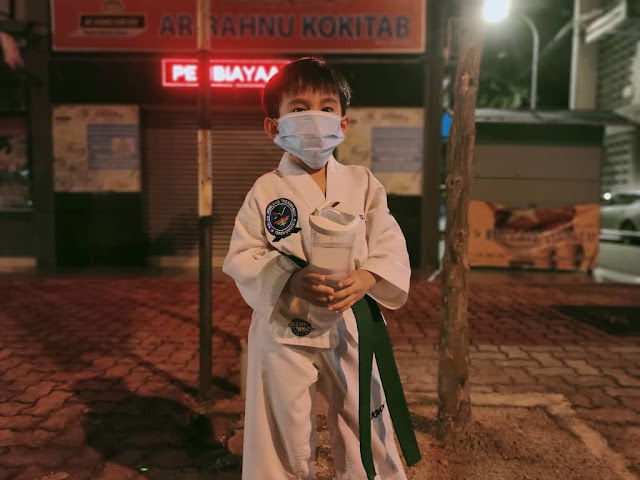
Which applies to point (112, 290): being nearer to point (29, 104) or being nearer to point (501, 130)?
point (29, 104)

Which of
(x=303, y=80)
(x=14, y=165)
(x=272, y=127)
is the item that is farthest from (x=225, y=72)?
(x=303, y=80)

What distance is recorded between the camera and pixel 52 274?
31.1 feet

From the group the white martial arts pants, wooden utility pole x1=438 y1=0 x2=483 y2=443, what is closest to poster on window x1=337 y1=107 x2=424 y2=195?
wooden utility pole x1=438 y1=0 x2=483 y2=443

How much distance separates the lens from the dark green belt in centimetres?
195

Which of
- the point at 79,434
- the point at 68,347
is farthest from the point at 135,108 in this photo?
the point at 79,434

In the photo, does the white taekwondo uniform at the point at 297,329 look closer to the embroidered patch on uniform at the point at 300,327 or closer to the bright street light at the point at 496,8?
the embroidered patch on uniform at the point at 300,327

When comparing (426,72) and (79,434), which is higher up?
(426,72)

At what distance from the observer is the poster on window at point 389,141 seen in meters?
9.95

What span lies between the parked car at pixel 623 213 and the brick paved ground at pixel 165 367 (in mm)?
7426

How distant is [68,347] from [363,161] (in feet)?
20.4

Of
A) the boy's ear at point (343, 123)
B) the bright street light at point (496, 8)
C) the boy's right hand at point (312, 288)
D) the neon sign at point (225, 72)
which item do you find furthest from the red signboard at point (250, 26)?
the boy's right hand at point (312, 288)

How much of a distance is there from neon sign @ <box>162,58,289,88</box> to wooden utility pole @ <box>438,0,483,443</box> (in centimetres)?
703

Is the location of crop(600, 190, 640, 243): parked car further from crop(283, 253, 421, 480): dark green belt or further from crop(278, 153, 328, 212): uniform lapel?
crop(278, 153, 328, 212): uniform lapel

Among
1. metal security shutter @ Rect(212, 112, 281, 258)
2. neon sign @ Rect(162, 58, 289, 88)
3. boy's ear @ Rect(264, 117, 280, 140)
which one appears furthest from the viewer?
metal security shutter @ Rect(212, 112, 281, 258)
